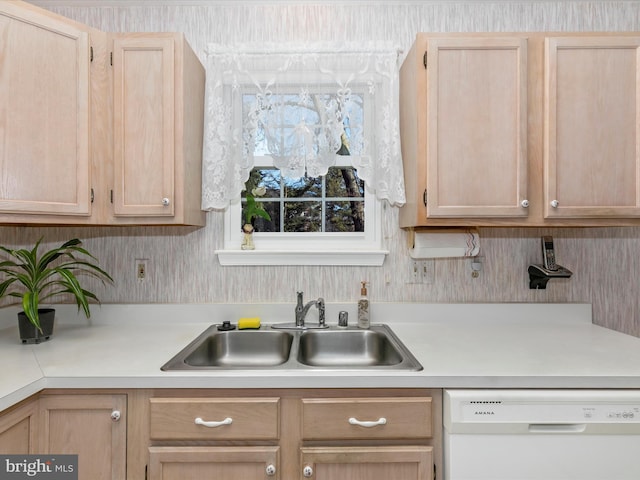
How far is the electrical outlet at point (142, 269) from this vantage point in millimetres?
2008

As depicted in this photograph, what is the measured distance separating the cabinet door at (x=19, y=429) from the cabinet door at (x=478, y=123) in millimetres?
1569

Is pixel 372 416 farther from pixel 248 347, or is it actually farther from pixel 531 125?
pixel 531 125

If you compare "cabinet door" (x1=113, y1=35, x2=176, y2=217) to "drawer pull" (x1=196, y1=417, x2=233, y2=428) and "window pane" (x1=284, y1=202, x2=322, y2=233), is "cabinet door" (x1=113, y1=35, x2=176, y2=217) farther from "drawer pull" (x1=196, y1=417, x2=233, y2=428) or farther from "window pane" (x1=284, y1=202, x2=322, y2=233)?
"drawer pull" (x1=196, y1=417, x2=233, y2=428)

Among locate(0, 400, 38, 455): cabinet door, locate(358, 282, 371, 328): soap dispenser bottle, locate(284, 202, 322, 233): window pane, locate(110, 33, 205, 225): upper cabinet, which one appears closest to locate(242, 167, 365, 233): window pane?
locate(284, 202, 322, 233): window pane

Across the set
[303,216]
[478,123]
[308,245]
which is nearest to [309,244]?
[308,245]

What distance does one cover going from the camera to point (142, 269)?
6.59ft

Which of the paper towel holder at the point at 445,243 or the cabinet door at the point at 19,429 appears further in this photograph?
the paper towel holder at the point at 445,243

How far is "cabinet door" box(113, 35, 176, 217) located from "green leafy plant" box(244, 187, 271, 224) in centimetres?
46

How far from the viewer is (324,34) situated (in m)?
2.00

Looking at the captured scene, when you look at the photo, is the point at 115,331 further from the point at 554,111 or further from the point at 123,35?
the point at 554,111

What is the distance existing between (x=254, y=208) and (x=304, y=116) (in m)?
0.53

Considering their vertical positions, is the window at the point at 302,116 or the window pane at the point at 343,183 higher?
the window at the point at 302,116

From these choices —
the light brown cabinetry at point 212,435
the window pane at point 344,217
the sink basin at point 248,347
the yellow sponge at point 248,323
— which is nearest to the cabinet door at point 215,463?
the light brown cabinetry at point 212,435

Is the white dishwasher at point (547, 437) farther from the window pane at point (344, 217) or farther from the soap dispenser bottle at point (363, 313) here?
the window pane at point (344, 217)
